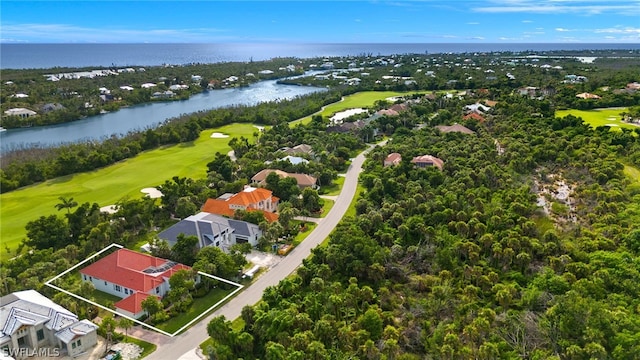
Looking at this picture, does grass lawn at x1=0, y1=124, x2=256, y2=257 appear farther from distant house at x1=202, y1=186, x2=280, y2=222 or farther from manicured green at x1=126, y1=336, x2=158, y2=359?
manicured green at x1=126, y1=336, x2=158, y2=359

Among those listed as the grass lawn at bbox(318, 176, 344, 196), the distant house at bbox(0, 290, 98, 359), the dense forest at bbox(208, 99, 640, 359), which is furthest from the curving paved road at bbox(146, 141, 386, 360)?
the distant house at bbox(0, 290, 98, 359)

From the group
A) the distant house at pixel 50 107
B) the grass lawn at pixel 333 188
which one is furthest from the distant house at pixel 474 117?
the distant house at pixel 50 107

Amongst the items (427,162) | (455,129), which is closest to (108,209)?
(427,162)

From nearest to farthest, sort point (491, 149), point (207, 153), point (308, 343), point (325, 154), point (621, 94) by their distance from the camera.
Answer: point (308, 343) → point (491, 149) → point (325, 154) → point (207, 153) → point (621, 94)

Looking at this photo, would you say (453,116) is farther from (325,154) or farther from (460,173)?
(460,173)

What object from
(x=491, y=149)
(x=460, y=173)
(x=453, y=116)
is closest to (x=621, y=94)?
(x=453, y=116)

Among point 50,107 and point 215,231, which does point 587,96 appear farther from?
point 50,107
